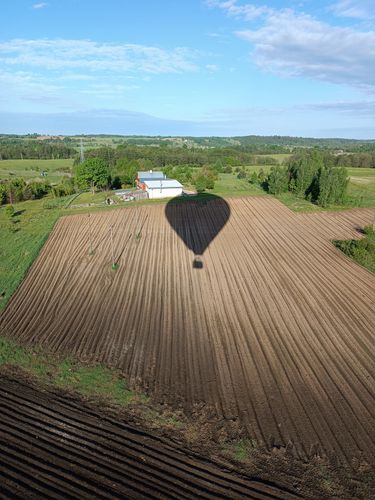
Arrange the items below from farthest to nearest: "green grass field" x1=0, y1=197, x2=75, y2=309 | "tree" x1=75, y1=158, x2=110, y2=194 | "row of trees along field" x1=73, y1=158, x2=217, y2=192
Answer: "row of trees along field" x1=73, y1=158, x2=217, y2=192
"tree" x1=75, y1=158, x2=110, y2=194
"green grass field" x1=0, y1=197, x2=75, y2=309

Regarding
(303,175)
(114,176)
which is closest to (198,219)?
(303,175)

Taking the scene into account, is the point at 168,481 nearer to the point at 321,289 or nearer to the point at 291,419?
the point at 291,419

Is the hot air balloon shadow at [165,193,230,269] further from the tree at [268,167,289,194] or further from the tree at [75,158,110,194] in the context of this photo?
the tree at [75,158,110,194]

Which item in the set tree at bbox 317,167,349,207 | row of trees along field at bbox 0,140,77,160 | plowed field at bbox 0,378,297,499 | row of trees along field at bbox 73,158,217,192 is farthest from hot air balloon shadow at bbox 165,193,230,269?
row of trees along field at bbox 0,140,77,160

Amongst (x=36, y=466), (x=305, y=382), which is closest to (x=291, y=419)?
(x=305, y=382)

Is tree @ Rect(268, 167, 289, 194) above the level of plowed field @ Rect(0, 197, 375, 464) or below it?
above

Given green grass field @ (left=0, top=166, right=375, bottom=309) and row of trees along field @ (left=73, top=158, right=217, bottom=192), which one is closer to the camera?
green grass field @ (left=0, top=166, right=375, bottom=309)

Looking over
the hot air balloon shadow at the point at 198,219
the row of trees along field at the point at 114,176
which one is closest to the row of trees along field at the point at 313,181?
the row of trees along field at the point at 114,176

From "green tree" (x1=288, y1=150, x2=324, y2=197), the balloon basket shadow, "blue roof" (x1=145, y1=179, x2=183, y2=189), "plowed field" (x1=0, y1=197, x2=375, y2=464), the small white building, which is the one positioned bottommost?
"plowed field" (x1=0, y1=197, x2=375, y2=464)
